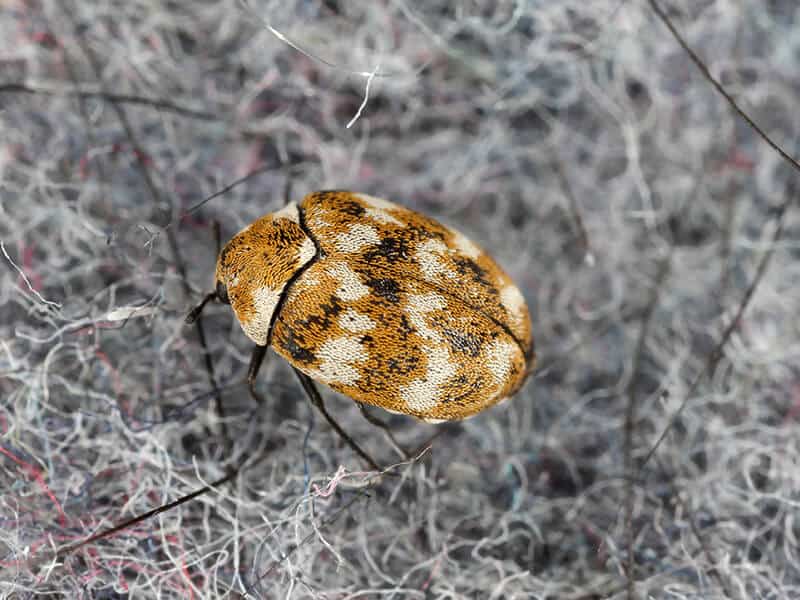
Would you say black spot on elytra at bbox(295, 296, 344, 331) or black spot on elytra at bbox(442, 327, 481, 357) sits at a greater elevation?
black spot on elytra at bbox(442, 327, 481, 357)

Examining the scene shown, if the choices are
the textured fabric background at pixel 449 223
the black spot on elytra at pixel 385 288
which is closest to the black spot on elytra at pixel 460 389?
the black spot on elytra at pixel 385 288

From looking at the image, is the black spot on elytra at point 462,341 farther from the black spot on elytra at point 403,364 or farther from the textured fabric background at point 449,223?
the textured fabric background at point 449,223

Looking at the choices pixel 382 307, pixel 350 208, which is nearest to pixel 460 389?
pixel 382 307

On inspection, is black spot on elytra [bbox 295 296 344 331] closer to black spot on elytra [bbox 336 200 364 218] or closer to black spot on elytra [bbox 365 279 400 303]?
black spot on elytra [bbox 365 279 400 303]

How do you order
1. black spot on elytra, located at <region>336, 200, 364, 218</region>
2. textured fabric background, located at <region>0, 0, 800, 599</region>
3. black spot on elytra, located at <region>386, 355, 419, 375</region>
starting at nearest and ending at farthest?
black spot on elytra, located at <region>386, 355, 419, 375</region> → black spot on elytra, located at <region>336, 200, 364, 218</region> → textured fabric background, located at <region>0, 0, 800, 599</region>

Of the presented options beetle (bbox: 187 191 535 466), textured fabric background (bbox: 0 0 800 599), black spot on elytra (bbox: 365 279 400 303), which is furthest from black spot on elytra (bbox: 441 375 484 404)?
textured fabric background (bbox: 0 0 800 599)

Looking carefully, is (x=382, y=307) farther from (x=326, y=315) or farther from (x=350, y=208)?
(x=350, y=208)

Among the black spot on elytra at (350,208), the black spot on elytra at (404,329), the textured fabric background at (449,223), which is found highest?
the black spot on elytra at (350,208)
